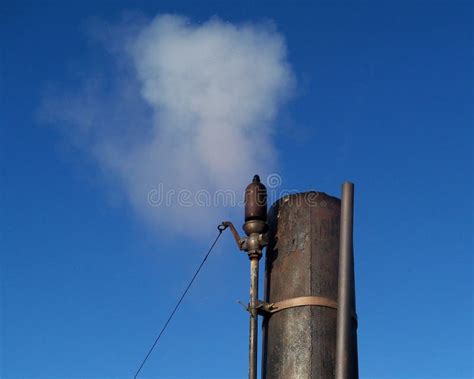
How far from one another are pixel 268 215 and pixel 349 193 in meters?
2.07

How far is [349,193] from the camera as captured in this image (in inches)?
189

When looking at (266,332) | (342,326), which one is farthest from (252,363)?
(342,326)

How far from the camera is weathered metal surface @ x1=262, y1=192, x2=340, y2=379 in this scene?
5785 mm

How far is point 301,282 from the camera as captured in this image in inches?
240

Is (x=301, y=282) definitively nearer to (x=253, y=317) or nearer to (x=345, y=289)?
(x=253, y=317)

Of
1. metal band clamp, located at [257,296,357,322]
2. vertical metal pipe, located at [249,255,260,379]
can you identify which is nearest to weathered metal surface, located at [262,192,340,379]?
metal band clamp, located at [257,296,357,322]

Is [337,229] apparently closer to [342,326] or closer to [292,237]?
[292,237]

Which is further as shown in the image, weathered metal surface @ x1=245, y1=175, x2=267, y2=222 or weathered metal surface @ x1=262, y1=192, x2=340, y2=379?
weathered metal surface @ x1=245, y1=175, x2=267, y2=222

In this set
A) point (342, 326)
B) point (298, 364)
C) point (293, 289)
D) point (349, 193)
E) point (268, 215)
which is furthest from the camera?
point (268, 215)

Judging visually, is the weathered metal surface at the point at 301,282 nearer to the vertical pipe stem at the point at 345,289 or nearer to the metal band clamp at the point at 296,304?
the metal band clamp at the point at 296,304

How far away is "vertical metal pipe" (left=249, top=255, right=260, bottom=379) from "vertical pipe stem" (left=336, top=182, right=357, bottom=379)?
1648 mm

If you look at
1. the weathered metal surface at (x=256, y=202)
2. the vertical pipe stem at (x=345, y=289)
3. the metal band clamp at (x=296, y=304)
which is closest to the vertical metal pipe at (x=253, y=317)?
the metal band clamp at (x=296, y=304)

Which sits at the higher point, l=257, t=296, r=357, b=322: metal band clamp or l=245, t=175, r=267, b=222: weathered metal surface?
l=245, t=175, r=267, b=222: weathered metal surface

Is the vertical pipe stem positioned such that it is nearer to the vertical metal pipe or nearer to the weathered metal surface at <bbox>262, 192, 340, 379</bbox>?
the weathered metal surface at <bbox>262, 192, 340, 379</bbox>
